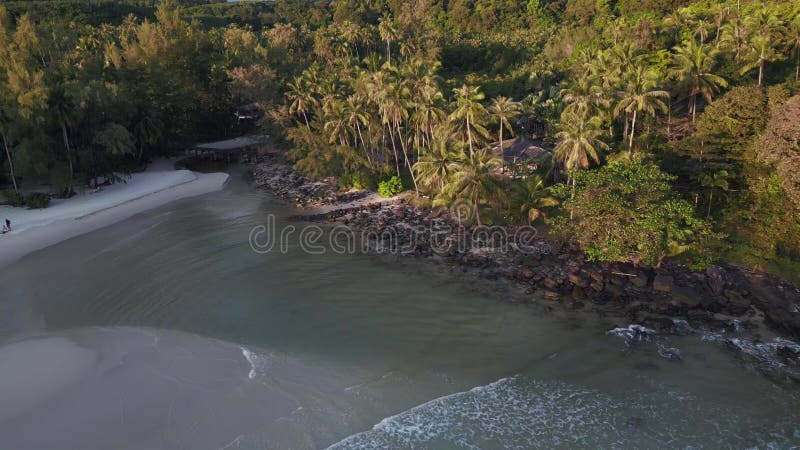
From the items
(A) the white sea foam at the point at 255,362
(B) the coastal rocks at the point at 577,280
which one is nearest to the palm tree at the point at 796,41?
(B) the coastal rocks at the point at 577,280

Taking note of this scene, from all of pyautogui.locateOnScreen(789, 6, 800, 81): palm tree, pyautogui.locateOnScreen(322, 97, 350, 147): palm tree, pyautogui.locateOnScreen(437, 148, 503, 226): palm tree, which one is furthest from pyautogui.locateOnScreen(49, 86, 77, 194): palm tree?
pyautogui.locateOnScreen(789, 6, 800, 81): palm tree

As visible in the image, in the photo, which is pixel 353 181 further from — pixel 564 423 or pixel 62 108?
pixel 564 423

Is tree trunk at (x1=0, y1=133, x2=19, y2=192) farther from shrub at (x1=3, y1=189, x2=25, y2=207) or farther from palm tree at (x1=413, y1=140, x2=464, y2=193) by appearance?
palm tree at (x1=413, y1=140, x2=464, y2=193)

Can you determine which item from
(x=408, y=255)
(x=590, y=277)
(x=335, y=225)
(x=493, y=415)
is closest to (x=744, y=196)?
(x=590, y=277)

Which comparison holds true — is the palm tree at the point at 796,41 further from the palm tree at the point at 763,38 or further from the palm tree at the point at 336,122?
the palm tree at the point at 336,122

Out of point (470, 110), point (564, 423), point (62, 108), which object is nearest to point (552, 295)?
point (564, 423)

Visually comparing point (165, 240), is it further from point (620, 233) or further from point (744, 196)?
point (744, 196)
